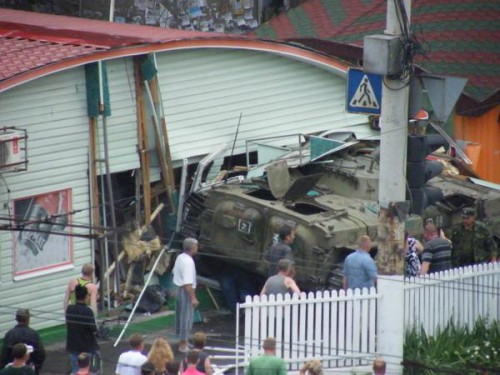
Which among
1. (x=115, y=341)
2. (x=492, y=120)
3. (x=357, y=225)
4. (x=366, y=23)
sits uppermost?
(x=366, y=23)

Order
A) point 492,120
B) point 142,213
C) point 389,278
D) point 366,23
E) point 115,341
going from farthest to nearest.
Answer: point 366,23, point 492,120, point 142,213, point 115,341, point 389,278

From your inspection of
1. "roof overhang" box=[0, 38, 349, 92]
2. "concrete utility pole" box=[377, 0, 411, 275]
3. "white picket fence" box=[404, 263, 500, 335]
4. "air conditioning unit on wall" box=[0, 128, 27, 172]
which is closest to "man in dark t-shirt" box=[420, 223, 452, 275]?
"white picket fence" box=[404, 263, 500, 335]

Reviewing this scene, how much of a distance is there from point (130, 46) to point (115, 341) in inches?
161

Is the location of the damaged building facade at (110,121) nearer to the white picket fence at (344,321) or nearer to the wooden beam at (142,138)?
the wooden beam at (142,138)

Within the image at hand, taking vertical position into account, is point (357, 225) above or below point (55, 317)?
above

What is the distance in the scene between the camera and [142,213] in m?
20.6

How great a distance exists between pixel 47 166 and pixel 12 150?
2.91ft

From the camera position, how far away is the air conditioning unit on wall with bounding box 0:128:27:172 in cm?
1819

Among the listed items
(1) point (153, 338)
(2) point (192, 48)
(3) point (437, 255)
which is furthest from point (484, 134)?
(1) point (153, 338)

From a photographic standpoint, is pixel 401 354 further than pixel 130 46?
No

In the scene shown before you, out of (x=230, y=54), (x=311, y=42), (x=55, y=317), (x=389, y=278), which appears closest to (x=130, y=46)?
(x=230, y=54)

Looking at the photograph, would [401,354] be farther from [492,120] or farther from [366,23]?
[366,23]

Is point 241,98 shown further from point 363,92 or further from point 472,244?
point 363,92

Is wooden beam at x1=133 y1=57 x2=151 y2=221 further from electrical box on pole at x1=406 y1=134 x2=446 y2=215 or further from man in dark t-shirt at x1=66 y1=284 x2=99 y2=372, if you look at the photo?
electrical box on pole at x1=406 y1=134 x2=446 y2=215
